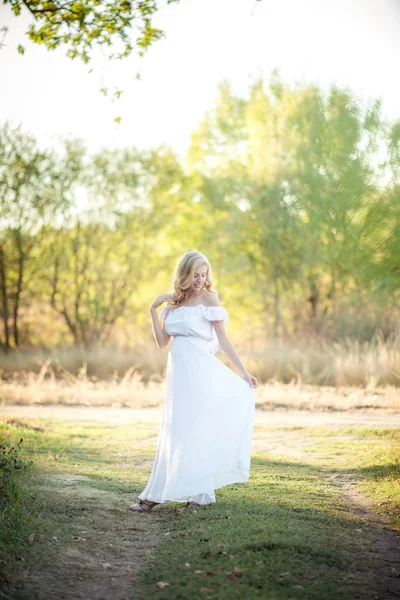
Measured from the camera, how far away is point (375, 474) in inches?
276

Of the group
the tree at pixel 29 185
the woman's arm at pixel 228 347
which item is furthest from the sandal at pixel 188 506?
the tree at pixel 29 185

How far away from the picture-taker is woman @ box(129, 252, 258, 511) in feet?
17.8

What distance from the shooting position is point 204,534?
4.91 m

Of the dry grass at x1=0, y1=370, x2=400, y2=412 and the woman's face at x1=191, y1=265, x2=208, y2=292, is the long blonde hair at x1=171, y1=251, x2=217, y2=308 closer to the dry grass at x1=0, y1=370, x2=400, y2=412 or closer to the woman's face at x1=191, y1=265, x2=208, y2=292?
the woman's face at x1=191, y1=265, x2=208, y2=292

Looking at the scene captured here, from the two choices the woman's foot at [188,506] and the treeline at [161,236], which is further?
the treeline at [161,236]

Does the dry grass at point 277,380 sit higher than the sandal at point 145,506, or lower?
higher

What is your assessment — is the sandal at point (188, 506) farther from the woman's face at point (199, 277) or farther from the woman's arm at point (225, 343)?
the woman's face at point (199, 277)

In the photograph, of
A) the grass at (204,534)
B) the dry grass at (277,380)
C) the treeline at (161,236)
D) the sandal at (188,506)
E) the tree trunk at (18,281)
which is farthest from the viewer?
the tree trunk at (18,281)

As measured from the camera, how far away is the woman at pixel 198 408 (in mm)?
5434

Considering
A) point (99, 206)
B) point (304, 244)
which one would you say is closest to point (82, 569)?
point (304, 244)

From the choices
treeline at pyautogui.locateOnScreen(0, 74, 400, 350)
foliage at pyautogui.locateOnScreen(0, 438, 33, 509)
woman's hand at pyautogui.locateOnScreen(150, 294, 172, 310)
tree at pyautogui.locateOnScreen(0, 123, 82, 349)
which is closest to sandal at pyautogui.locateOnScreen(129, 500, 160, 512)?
foliage at pyautogui.locateOnScreen(0, 438, 33, 509)

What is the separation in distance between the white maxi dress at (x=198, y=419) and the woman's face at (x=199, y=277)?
17 cm

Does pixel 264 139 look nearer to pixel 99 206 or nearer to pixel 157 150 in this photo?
pixel 157 150

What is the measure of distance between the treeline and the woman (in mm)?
13143
